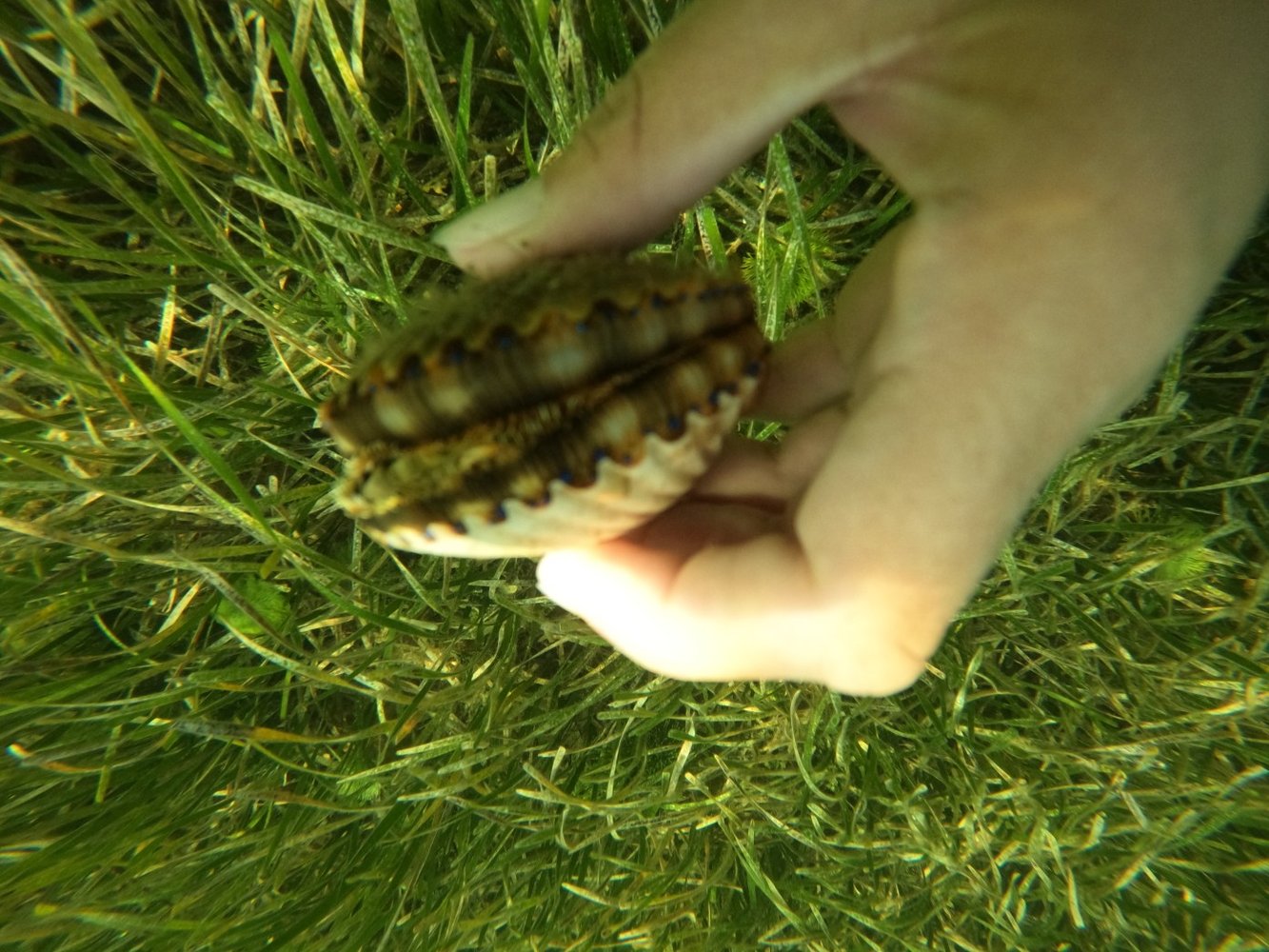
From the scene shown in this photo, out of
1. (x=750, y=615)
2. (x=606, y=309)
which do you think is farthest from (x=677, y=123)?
(x=750, y=615)

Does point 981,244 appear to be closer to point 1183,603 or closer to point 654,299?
point 654,299

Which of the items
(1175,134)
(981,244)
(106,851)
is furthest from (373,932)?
(1175,134)

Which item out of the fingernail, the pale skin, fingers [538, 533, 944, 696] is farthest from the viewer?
the fingernail

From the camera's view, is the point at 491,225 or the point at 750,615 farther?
the point at 491,225

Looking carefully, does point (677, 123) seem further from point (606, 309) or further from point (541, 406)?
point (541, 406)

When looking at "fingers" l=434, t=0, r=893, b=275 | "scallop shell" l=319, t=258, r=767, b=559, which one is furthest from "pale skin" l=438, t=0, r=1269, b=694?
"scallop shell" l=319, t=258, r=767, b=559

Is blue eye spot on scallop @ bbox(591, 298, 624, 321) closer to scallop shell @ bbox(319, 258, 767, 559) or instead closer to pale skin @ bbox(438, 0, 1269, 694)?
scallop shell @ bbox(319, 258, 767, 559)
